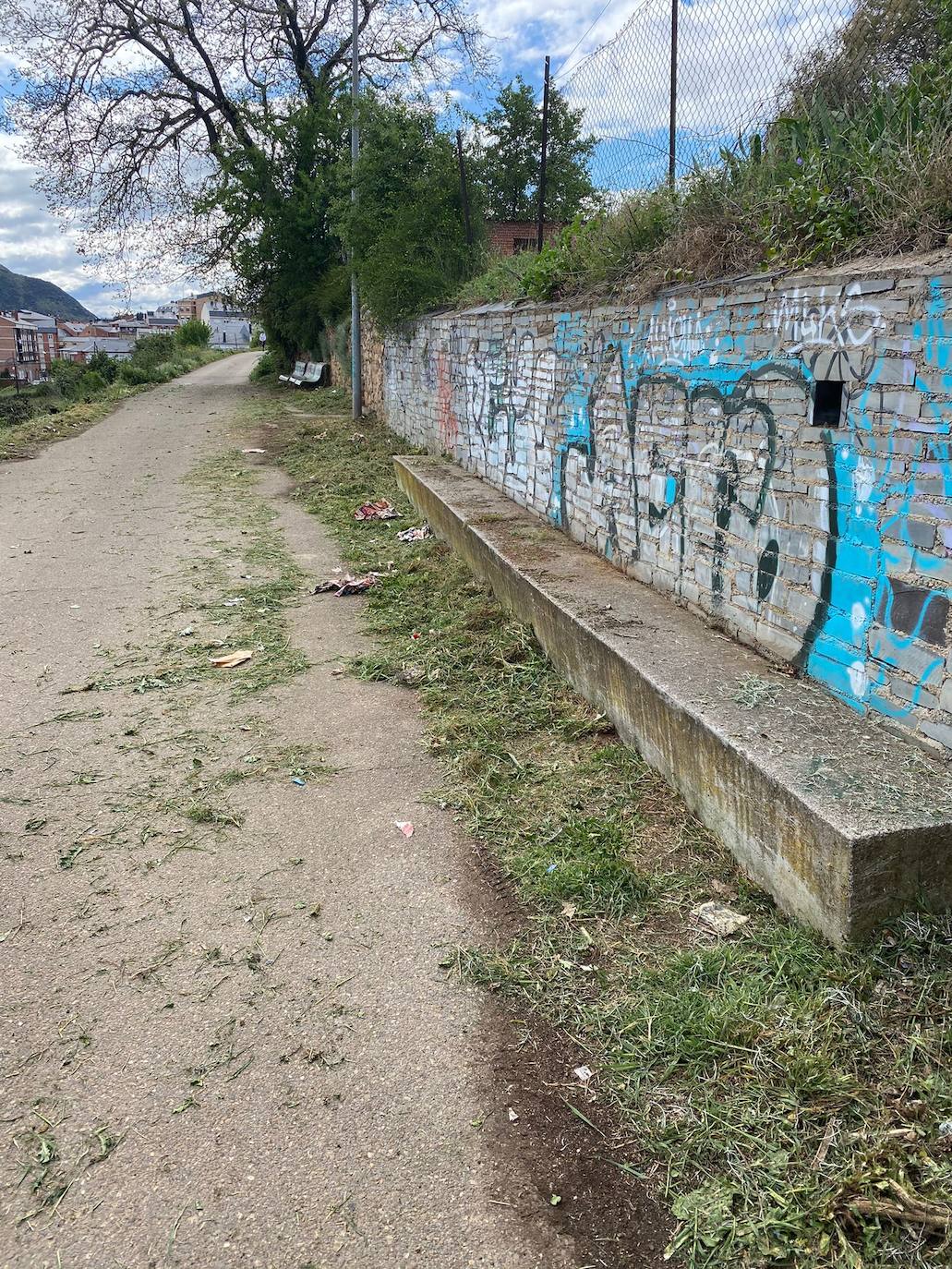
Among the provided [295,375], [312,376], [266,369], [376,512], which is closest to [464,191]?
→ [376,512]

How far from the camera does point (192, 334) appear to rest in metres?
46.3

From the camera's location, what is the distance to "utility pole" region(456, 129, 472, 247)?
1164 centimetres

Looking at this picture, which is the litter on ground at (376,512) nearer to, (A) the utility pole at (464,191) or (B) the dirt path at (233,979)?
(B) the dirt path at (233,979)

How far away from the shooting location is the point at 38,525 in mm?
9500

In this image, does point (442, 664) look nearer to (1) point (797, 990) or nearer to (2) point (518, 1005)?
(2) point (518, 1005)

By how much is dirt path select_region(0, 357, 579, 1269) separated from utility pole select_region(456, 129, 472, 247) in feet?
27.0

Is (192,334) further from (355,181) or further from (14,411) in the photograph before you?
(355,181)

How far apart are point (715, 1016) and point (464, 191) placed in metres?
11.7

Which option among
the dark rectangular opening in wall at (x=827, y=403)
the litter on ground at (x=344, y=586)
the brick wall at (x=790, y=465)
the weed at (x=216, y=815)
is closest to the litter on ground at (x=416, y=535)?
the litter on ground at (x=344, y=586)

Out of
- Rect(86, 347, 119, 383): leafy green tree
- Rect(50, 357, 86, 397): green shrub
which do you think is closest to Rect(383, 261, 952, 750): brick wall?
Rect(50, 357, 86, 397): green shrub

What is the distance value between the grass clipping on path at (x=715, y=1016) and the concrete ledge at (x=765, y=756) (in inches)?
5.0

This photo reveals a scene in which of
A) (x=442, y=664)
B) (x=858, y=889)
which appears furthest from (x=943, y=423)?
(x=442, y=664)

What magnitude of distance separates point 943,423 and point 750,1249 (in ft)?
8.16

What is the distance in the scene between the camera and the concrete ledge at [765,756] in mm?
2645
